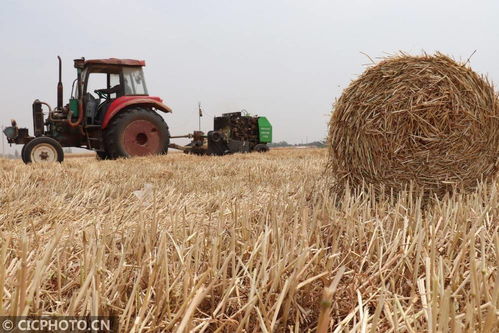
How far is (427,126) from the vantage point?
262cm

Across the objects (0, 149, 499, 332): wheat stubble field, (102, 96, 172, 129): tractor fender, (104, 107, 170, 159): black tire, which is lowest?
(0, 149, 499, 332): wheat stubble field

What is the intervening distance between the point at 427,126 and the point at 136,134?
18.3 feet

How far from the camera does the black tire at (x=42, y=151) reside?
5789 mm

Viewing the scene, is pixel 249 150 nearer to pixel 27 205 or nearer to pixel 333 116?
pixel 333 116

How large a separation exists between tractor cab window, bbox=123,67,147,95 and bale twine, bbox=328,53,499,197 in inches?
225

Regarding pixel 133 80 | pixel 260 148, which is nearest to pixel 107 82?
pixel 133 80

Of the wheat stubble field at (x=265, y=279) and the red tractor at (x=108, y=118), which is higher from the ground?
the red tractor at (x=108, y=118)

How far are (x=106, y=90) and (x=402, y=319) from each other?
7562 mm

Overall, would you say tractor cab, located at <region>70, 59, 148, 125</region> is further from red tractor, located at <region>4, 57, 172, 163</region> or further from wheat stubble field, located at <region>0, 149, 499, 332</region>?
wheat stubble field, located at <region>0, 149, 499, 332</region>

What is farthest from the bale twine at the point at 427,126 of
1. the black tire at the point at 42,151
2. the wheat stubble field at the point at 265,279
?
the black tire at the point at 42,151

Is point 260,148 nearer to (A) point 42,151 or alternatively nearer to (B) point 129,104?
(B) point 129,104

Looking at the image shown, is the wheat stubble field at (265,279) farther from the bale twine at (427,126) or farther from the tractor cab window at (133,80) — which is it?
the tractor cab window at (133,80)

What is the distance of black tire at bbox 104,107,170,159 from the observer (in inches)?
267

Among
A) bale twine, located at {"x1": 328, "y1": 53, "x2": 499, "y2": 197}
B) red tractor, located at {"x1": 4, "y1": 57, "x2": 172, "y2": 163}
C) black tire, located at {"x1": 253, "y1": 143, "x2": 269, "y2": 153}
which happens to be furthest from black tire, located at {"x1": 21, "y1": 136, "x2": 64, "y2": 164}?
black tire, located at {"x1": 253, "y1": 143, "x2": 269, "y2": 153}
